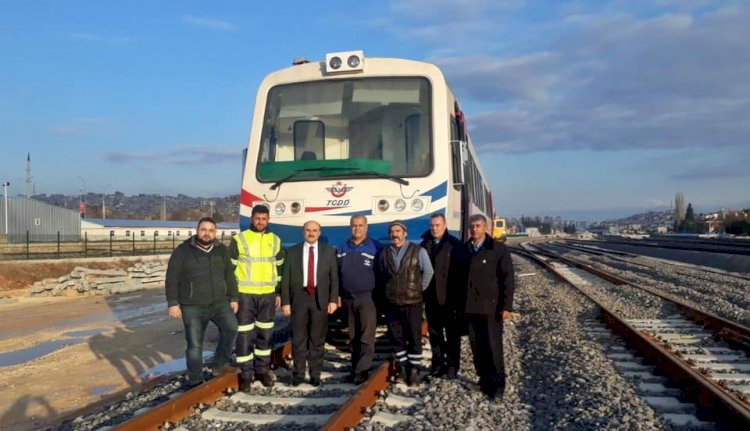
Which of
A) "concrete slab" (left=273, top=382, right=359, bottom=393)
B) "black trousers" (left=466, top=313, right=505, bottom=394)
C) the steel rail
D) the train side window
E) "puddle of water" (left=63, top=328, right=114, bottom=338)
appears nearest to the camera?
the steel rail

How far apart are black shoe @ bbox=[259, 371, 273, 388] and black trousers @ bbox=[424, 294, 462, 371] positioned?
1.70 metres

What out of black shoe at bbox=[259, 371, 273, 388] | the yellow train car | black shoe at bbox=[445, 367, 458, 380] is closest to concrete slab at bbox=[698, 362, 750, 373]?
black shoe at bbox=[445, 367, 458, 380]

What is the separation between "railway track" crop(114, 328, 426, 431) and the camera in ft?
17.4


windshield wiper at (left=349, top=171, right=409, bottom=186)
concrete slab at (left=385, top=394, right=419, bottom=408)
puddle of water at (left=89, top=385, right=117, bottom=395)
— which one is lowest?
puddle of water at (left=89, top=385, right=117, bottom=395)

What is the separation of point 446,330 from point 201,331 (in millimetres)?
2544

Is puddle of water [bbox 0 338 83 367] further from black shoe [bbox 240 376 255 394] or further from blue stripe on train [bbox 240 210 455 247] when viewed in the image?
black shoe [bbox 240 376 255 394]

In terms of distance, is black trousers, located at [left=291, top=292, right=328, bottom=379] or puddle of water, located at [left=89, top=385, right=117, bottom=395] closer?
black trousers, located at [left=291, top=292, right=328, bottom=379]

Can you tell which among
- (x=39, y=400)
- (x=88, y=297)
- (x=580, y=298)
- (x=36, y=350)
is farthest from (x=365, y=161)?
(x=88, y=297)

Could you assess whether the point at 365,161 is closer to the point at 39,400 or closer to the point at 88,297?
the point at 39,400

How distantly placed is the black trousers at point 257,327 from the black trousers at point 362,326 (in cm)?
83

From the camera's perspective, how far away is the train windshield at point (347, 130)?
8.52 m

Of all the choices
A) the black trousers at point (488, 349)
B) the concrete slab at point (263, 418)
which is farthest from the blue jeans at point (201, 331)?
the black trousers at point (488, 349)

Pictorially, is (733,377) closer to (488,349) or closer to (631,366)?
(631,366)

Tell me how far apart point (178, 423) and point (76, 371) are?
5.02 metres
